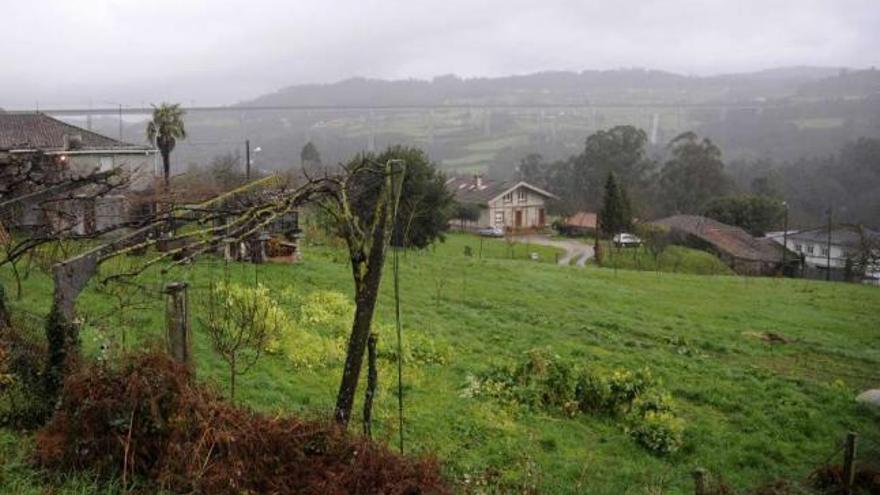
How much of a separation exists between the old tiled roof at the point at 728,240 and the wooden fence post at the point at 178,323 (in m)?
41.1

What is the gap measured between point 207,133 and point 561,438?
133 m

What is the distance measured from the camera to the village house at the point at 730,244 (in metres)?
41.3

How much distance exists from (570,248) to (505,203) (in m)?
13.2

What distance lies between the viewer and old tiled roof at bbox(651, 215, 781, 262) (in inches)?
Answer: 1684

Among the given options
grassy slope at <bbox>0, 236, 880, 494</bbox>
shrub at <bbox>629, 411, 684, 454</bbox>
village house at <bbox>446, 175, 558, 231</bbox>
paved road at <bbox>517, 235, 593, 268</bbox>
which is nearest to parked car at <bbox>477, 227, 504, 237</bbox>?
village house at <bbox>446, 175, 558, 231</bbox>

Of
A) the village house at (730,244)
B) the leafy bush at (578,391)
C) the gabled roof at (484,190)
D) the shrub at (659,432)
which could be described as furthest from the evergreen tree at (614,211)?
the shrub at (659,432)

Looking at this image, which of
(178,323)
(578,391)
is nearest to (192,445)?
(178,323)

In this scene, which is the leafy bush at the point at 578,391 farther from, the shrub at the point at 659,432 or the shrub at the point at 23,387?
the shrub at the point at 23,387

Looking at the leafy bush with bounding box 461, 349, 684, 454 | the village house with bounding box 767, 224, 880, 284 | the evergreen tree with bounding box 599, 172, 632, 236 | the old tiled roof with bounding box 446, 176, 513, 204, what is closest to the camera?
the leafy bush with bounding box 461, 349, 684, 454

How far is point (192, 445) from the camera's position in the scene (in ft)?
15.3

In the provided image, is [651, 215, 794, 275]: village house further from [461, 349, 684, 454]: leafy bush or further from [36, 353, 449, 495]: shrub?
[36, 353, 449, 495]: shrub

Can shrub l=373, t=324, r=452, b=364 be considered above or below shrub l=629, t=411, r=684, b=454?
above

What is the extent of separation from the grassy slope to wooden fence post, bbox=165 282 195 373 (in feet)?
4.78

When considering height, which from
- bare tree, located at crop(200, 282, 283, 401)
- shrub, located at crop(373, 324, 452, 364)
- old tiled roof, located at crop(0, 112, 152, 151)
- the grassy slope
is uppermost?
old tiled roof, located at crop(0, 112, 152, 151)
